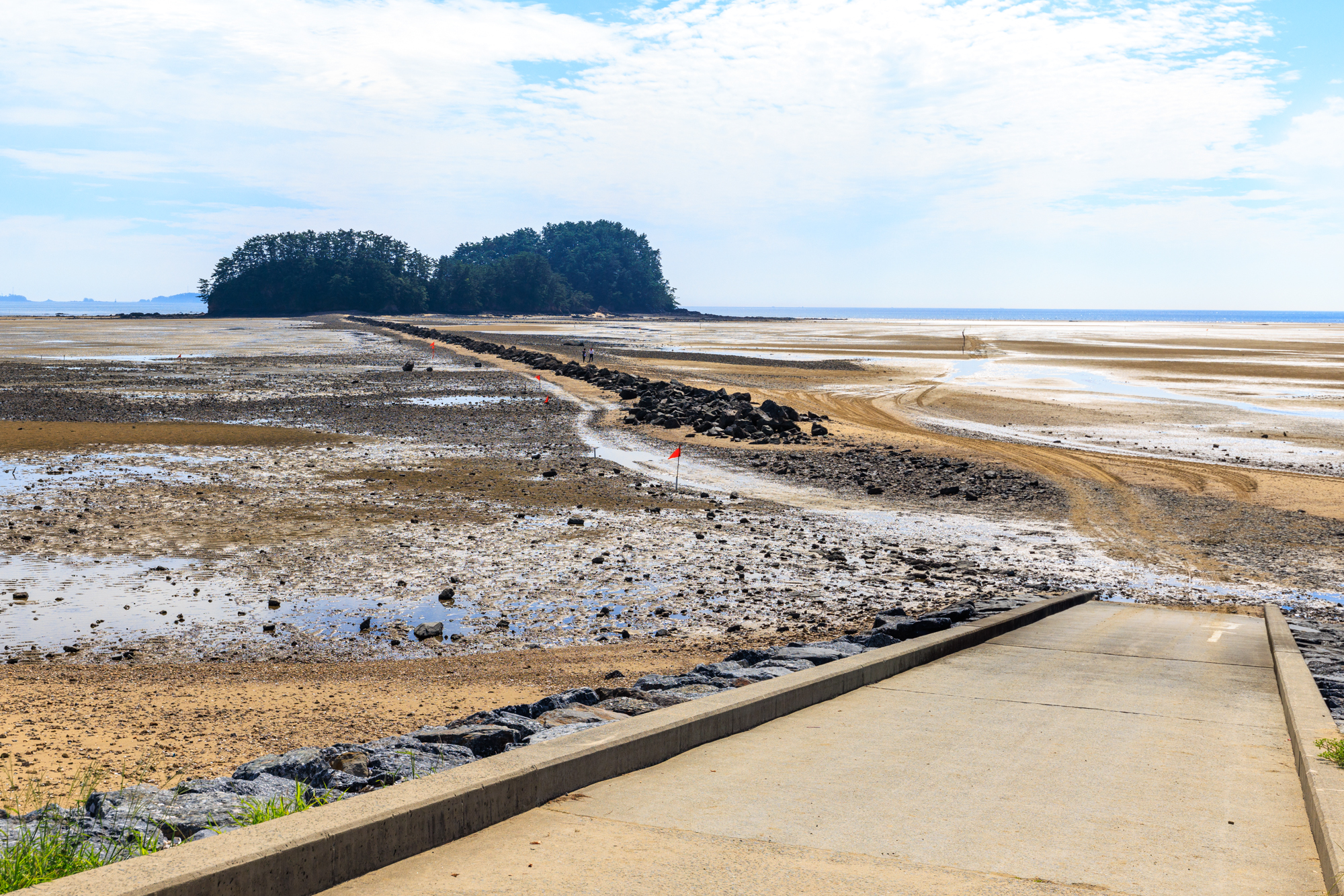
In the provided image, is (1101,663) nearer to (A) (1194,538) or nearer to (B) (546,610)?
(B) (546,610)

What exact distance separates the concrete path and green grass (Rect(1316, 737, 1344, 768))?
243 mm

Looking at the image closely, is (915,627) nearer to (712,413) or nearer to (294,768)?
(294,768)

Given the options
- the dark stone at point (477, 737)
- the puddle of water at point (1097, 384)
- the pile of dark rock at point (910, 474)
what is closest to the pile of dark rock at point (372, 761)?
the dark stone at point (477, 737)

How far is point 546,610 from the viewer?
1201 cm

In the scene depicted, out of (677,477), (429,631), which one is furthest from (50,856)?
(677,477)

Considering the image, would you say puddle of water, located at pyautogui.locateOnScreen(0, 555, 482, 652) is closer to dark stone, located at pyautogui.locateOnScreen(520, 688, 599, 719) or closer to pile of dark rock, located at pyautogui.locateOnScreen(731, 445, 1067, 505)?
dark stone, located at pyautogui.locateOnScreen(520, 688, 599, 719)

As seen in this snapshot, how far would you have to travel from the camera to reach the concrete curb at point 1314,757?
179 inches

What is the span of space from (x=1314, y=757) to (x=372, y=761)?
5.15 m

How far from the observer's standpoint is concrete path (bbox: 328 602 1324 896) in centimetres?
434

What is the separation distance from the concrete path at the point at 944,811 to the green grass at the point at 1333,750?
0.24m

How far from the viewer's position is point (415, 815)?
14.6ft

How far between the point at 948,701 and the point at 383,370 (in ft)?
149

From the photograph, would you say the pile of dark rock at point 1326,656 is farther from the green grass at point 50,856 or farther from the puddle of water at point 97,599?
the puddle of water at point 97,599

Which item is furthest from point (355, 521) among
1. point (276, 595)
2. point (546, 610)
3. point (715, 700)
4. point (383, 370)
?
point (383, 370)
